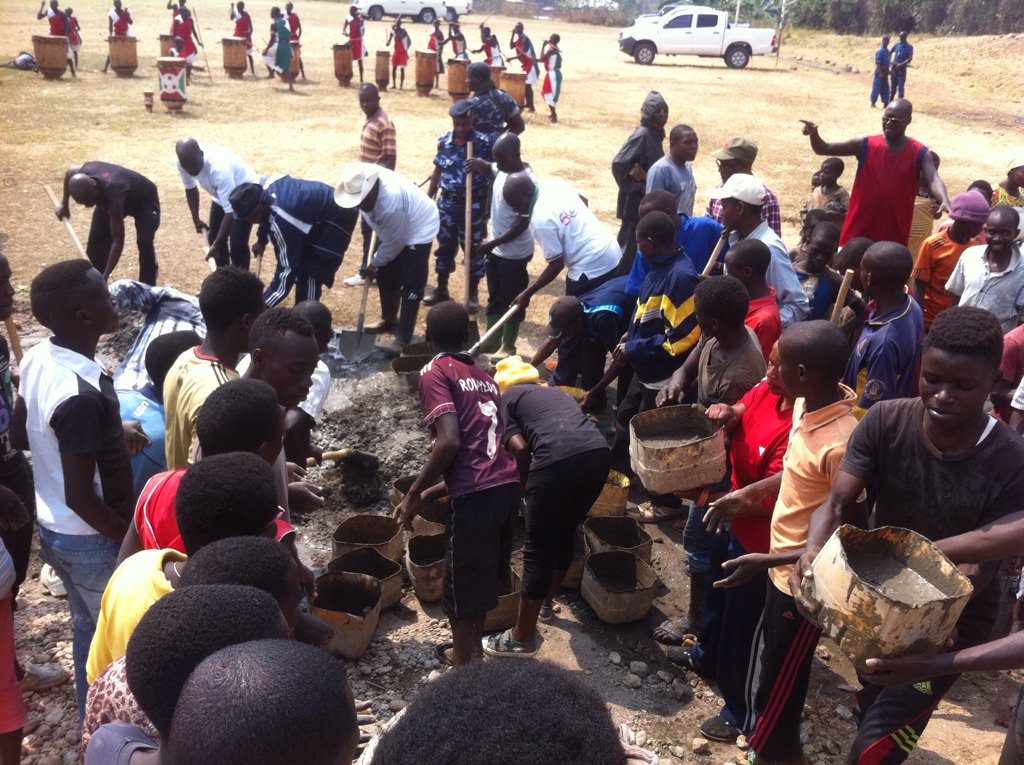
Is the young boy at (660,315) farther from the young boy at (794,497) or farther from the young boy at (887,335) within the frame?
the young boy at (794,497)

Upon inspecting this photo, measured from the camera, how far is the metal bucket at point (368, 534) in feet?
15.6

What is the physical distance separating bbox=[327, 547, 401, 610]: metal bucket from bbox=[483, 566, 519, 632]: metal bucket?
507 millimetres

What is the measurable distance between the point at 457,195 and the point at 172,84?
11.7 meters

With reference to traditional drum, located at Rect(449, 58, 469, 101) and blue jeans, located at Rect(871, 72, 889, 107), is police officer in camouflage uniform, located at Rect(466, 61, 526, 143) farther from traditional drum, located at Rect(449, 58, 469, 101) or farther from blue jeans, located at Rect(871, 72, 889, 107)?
blue jeans, located at Rect(871, 72, 889, 107)

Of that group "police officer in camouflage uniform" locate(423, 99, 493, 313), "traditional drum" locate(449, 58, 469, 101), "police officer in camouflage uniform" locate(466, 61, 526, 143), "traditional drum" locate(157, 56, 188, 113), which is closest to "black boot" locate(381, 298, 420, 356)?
"police officer in camouflage uniform" locate(423, 99, 493, 313)

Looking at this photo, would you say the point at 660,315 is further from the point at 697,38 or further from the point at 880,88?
the point at 697,38

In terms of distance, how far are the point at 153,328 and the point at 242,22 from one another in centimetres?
2121

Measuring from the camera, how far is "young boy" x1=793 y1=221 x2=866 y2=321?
5.88m

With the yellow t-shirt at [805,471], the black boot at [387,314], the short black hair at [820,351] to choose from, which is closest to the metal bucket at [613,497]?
the yellow t-shirt at [805,471]

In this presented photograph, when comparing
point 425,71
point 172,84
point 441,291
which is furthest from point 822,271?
point 425,71

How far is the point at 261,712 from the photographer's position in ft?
5.27

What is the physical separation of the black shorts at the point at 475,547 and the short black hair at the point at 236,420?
1199mm

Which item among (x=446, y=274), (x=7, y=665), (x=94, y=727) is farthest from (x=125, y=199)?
(x=94, y=727)

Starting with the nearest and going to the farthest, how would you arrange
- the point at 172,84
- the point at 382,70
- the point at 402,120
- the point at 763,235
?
the point at 763,235 → the point at 172,84 → the point at 402,120 → the point at 382,70
